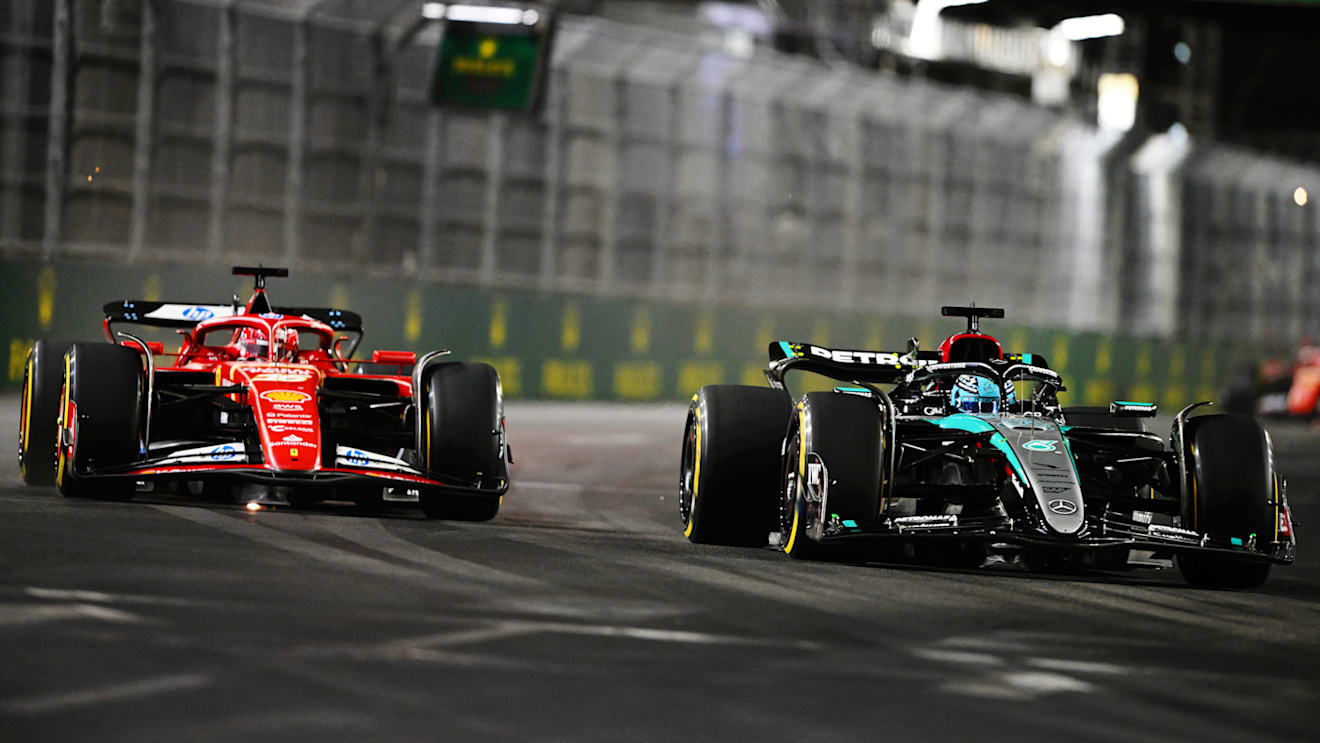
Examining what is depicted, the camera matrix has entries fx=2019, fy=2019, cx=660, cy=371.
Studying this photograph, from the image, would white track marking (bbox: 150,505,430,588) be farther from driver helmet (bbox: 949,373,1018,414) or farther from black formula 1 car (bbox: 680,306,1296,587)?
driver helmet (bbox: 949,373,1018,414)

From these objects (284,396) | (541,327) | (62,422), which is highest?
(541,327)

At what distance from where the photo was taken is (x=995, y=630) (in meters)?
7.79

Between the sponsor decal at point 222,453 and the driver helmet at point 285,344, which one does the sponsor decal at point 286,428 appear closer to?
the sponsor decal at point 222,453

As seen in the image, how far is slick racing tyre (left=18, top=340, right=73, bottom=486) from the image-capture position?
41.0 ft

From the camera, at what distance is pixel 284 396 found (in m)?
11.8

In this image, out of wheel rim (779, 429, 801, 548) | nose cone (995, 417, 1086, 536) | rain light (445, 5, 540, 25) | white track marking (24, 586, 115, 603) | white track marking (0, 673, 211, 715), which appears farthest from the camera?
rain light (445, 5, 540, 25)

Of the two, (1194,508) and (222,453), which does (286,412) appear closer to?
(222,453)

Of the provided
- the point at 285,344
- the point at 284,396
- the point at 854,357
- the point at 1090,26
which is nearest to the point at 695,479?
the point at 854,357

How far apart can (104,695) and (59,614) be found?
1506mm

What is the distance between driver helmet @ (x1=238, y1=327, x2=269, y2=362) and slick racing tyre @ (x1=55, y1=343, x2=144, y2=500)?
1.45m

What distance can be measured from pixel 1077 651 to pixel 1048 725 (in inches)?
59.7

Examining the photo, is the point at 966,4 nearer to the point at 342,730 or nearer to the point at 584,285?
the point at 584,285

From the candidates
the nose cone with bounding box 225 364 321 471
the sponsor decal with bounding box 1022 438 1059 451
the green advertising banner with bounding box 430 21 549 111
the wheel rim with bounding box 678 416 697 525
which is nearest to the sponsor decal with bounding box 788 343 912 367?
the wheel rim with bounding box 678 416 697 525

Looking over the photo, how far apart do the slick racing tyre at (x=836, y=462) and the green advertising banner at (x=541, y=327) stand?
1909 centimetres
